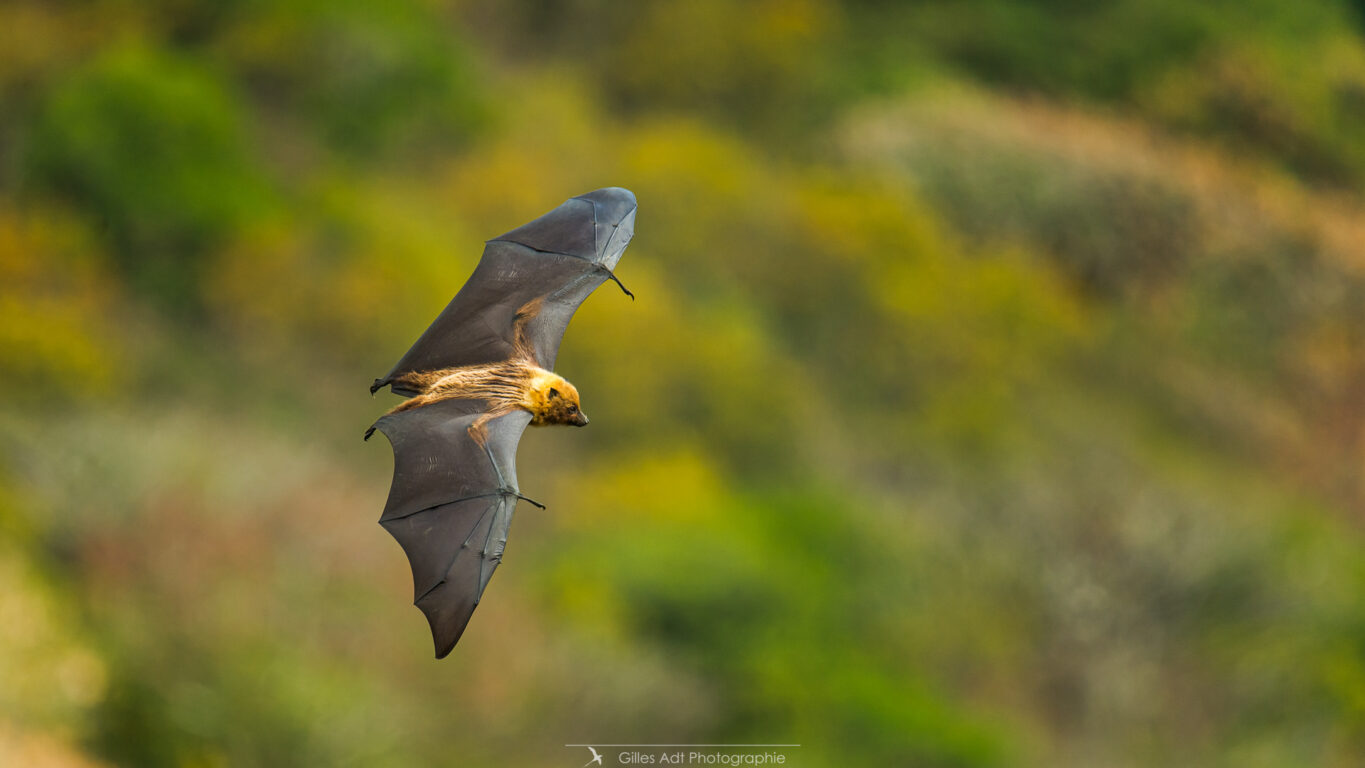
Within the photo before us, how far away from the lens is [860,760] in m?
26.3

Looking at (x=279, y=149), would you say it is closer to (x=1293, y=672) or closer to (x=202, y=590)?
(x=202, y=590)

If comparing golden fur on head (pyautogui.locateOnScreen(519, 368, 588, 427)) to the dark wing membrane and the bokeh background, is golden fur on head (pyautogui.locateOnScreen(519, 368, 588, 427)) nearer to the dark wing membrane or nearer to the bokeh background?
the dark wing membrane

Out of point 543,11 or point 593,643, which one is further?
point 543,11

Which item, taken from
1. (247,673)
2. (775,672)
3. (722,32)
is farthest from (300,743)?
(722,32)

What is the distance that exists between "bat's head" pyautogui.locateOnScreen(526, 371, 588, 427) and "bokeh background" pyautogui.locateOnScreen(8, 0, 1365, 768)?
14.3m

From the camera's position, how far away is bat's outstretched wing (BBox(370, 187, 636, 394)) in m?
4.39

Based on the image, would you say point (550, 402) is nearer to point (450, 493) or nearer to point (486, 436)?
point (486, 436)

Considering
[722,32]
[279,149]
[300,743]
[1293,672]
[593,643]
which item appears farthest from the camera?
[722,32]

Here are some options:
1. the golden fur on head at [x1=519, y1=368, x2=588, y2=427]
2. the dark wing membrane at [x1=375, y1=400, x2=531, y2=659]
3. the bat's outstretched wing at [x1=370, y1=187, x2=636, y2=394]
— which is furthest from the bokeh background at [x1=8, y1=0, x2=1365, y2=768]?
the golden fur on head at [x1=519, y1=368, x2=588, y2=427]

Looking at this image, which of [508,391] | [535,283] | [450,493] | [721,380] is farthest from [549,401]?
[721,380]

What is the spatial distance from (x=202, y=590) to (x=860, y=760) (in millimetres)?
11647

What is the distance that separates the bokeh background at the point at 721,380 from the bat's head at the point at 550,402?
1427cm

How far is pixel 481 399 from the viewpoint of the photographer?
167 inches

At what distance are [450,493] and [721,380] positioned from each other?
28.1m
